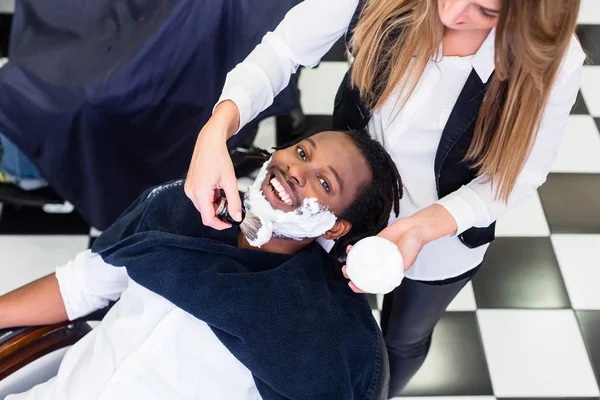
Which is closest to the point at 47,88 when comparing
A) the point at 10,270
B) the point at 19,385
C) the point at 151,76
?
the point at 151,76

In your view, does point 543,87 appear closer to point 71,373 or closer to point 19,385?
point 71,373

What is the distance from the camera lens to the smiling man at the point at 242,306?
136cm

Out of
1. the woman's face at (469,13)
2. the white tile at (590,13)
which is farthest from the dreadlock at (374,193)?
the white tile at (590,13)

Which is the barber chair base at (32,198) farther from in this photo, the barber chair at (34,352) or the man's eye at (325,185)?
the man's eye at (325,185)

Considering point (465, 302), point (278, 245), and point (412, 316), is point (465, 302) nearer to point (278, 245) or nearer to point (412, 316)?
point (412, 316)


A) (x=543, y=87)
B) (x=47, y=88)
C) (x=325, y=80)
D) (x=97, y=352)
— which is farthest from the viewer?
(x=325, y=80)

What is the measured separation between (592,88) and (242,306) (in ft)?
8.19

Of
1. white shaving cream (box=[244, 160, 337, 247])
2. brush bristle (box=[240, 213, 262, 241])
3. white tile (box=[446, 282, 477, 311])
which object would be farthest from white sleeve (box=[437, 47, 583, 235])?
white tile (box=[446, 282, 477, 311])

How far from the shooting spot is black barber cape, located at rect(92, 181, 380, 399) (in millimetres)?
1348

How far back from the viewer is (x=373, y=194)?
1.45 metres

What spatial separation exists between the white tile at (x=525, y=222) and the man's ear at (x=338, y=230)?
4.54 feet

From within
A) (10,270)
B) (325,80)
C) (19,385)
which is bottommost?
(10,270)

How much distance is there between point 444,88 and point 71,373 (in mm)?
961

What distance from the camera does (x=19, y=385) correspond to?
1.47 meters
